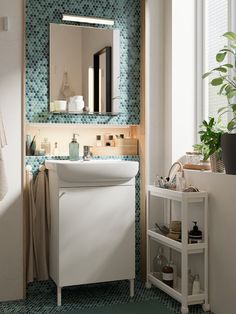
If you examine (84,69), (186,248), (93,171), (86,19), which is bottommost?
(186,248)

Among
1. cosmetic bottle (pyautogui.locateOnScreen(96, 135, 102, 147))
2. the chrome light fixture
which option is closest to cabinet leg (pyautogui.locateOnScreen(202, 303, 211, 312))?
cosmetic bottle (pyautogui.locateOnScreen(96, 135, 102, 147))

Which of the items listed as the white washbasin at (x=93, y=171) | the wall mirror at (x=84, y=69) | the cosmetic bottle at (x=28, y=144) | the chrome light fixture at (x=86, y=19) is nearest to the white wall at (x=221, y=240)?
the white washbasin at (x=93, y=171)

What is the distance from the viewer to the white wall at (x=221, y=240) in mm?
2742

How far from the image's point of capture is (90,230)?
3131 millimetres

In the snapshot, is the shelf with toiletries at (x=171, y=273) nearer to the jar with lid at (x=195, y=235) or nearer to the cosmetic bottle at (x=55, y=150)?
the jar with lid at (x=195, y=235)

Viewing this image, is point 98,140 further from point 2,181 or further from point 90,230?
point 2,181

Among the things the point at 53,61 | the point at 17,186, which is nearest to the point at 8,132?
the point at 17,186

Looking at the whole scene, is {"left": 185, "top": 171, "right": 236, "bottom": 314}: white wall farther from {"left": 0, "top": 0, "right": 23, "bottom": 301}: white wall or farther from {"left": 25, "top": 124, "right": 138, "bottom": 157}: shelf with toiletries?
{"left": 0, "top": 0, "right": 23, "bottom": 301}: white wall

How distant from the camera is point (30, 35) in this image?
129 inches

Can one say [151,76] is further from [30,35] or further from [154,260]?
[154,260]

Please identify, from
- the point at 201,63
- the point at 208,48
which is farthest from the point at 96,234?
the point at 208,48

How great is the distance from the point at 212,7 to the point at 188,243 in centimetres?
185

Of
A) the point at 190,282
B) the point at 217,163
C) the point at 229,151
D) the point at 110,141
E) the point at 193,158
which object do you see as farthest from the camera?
the point at 110,141

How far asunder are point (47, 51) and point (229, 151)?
157 centimetres
